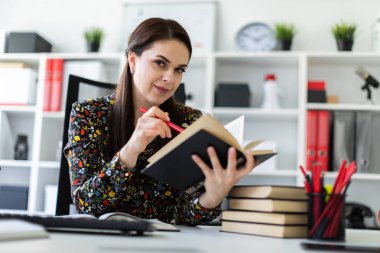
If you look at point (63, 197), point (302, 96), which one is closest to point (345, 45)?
point (302, 96)

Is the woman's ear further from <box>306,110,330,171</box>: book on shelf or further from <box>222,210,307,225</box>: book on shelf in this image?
<box>306,110,330,171</box>: book on shelf

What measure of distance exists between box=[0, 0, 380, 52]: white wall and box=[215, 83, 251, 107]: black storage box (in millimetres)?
380

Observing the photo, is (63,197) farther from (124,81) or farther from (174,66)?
(174,66)

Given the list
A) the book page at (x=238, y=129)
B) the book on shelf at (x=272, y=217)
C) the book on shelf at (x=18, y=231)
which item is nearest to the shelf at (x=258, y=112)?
the book page at (x=238, y=129)

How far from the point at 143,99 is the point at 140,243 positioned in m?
0.92

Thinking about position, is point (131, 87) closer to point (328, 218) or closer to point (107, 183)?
point (107, 183)

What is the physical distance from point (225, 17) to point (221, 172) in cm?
256

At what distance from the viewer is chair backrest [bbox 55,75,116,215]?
5.75 ft

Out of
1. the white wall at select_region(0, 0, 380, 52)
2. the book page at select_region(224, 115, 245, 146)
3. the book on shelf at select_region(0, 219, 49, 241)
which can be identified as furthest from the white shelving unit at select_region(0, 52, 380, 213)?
the book on shelf at select_region(0, 219, 49, 241)

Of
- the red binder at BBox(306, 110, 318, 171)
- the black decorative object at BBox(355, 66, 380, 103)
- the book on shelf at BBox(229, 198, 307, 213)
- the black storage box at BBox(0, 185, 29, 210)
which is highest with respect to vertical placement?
the black decorative object at BBox(355, 66, 380, 103)

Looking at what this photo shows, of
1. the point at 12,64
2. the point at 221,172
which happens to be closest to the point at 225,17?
the point at 12,64

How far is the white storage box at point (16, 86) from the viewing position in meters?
3.53

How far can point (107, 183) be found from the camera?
134 cm

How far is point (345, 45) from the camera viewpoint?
3229 millimetres
